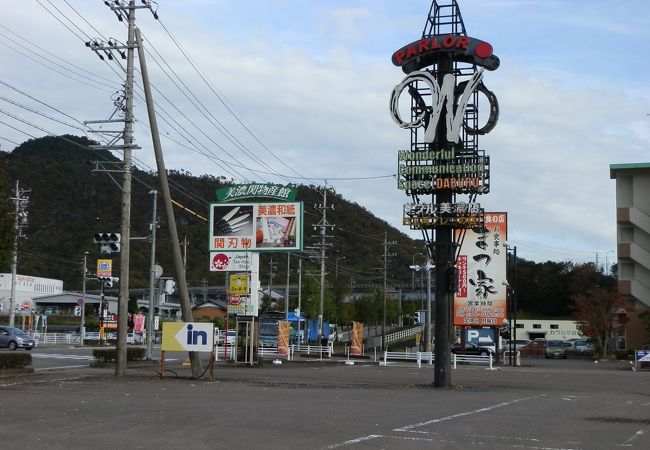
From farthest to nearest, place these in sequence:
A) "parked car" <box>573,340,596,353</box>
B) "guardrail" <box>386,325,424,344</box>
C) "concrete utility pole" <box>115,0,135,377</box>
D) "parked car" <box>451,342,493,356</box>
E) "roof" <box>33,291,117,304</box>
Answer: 1. "roof" <box>33,291,117,304</box>
2. "guardrail" <box>386,325,424,344</box>
3. "parked car" <box>573,340,596,353</box>
4. "parked car" <box>451,342,493,356</box>
5. "concrete utility pole" <box>115,0,135,377</box>

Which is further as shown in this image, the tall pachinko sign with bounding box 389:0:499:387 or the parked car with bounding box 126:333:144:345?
the parked car with bounding box 126:333:144:345

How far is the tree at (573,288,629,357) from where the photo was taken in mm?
64375

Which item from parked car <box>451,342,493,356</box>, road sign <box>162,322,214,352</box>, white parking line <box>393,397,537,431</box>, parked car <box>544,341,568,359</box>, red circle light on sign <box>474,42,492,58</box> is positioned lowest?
parked car <box>544,341,568,359</box>

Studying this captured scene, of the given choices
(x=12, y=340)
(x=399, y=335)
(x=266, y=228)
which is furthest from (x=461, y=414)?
(x=399, y=335)

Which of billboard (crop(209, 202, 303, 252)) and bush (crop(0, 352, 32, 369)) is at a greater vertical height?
billboard (crop(209, 202, 303, 252))

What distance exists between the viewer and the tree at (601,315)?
64.4 metres

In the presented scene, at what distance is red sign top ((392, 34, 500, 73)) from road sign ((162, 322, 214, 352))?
11702 mm

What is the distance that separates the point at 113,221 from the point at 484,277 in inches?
2533

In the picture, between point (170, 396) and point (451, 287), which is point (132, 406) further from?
point (451, 287)

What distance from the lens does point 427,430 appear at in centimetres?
1376

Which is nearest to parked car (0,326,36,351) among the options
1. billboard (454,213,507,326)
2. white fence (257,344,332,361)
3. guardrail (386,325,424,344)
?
white fence (257,344,332,361)

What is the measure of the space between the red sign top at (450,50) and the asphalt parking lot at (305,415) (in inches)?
443

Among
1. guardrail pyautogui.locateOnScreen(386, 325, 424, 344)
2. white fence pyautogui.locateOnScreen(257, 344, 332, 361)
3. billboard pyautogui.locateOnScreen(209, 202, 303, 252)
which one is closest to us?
billboard pyautogui.locateOnScreen(209, 202, 303, 252)

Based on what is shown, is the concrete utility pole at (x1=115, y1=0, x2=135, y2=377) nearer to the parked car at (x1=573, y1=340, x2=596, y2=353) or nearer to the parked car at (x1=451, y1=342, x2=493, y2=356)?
the parked car at (x1=451, y1=342, x2=493, y2=356)
